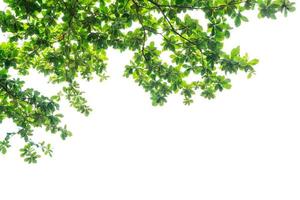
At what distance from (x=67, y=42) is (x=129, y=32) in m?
1.59

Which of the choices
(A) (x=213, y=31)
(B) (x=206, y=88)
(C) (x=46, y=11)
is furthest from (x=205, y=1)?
(C) (x=46, y=11)

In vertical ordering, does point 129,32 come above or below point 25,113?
above

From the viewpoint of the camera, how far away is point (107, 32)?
7.00 m

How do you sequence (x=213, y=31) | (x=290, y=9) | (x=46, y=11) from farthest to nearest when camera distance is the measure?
(x=46, y=11), (x=213, y=31), (x=290, y=9)

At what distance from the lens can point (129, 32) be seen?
708 centimetres

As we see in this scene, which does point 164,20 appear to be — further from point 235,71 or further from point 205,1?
point 235,71

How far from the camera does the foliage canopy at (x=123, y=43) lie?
5.93 m

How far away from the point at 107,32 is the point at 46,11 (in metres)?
1.35

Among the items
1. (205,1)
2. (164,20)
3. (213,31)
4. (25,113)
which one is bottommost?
(25,113)

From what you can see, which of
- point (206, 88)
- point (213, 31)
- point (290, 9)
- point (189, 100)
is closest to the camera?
point (290, 9)

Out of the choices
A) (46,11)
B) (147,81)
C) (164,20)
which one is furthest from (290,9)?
(46,11)

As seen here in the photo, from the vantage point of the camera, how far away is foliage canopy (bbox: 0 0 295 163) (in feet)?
19.5

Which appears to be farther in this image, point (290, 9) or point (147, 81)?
point (147, 81)

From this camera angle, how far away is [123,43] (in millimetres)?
7227
